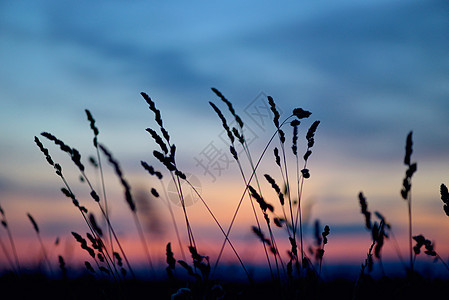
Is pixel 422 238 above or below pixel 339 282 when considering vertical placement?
above

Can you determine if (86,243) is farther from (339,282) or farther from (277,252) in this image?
(339,282)

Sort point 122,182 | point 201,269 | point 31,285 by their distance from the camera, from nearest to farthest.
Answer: point 201,269, point 122,182, point 31,285

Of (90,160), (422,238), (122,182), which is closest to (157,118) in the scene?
(122,182)

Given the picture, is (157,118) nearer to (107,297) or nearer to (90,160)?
(90,160)

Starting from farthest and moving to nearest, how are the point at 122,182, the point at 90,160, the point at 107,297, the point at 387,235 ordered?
the point at 90,160
the point at 387,235
the point at 122,182
the point at 107,297

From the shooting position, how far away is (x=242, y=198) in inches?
90.6

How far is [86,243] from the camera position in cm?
204

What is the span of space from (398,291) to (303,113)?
1.00 meters

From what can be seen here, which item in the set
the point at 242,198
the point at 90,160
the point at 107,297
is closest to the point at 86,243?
the point at 107,297

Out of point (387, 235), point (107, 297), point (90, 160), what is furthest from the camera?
point (90, 160)

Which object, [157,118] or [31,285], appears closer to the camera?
[157,118]

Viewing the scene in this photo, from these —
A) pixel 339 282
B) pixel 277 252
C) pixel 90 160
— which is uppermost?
pixel 90 160

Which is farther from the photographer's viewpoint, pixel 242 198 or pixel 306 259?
pixel 242 198

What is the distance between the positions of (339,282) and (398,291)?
112 centimetres
